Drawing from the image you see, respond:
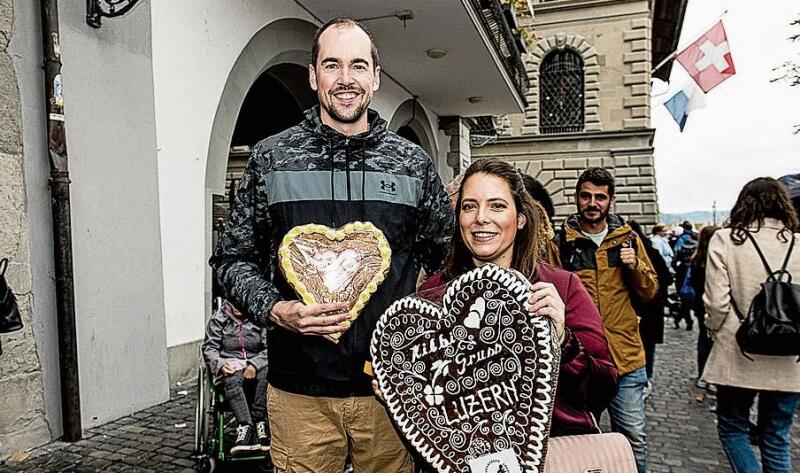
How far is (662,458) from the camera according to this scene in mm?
4820

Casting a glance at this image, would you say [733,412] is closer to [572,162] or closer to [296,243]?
[296,243]

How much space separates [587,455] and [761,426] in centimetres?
221

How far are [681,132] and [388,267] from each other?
52.5ft

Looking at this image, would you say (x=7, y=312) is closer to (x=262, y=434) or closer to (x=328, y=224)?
(x=262, y=434)

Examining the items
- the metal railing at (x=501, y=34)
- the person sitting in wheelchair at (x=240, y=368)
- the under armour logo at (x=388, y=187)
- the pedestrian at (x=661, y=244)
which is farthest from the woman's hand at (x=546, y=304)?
the pedestrian at (x=661, y=244)

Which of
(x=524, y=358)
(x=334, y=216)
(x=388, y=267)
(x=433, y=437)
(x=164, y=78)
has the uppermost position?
(x=164, y=78)

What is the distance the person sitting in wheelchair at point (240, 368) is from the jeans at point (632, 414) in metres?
2.07

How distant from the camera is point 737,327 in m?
3.57

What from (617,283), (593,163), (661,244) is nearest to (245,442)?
(617,283)

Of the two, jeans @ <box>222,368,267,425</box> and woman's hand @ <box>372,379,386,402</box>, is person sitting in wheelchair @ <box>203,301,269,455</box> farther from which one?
woman's hand @ <box>372,379,386,402</box>

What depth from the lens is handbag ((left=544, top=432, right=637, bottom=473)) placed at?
187cm

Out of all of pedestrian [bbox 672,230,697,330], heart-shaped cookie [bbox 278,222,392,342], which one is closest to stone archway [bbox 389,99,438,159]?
pedestrian [bbox 672,230,697,330]

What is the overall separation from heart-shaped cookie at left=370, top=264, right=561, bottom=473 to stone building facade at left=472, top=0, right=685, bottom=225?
71.9 feet

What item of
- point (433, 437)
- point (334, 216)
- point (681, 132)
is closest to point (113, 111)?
point (334, 216)
